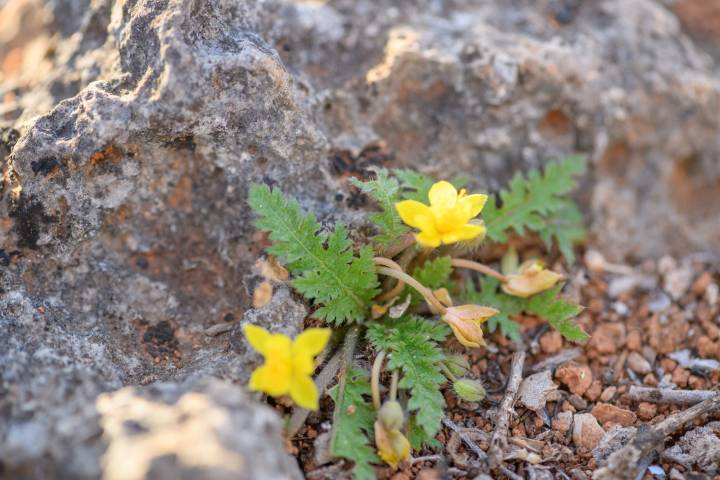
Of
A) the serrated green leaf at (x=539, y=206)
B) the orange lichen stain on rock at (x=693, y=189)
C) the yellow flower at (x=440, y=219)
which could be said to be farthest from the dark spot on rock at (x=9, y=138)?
the orange lichen stain on rock at (x=693, y=189)

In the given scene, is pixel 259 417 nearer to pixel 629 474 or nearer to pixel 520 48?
pixel 629 474

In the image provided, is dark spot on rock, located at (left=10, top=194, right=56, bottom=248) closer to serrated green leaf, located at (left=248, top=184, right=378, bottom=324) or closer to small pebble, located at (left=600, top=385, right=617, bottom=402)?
serrated green leaf, located at (left=248, top=184, right=378, bottom=324)

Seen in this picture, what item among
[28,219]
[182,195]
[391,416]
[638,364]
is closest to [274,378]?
[391,416]

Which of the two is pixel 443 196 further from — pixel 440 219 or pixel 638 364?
pixel 638 364

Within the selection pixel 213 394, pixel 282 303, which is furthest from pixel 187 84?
pixel 213 394

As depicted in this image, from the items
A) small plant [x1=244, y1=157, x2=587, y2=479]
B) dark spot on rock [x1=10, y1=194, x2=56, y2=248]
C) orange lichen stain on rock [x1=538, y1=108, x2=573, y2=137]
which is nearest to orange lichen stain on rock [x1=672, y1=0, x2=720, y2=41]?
orange lichen stain on rock [x1=538, y1=108, x2=573, y2=137]

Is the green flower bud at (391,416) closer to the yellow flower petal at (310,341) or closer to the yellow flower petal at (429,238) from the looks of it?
the yellow flower petal at (310,341)
